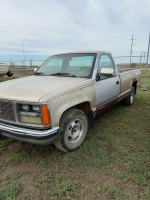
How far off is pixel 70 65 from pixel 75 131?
169 cm

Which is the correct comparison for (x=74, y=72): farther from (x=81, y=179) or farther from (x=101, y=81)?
(x=81, y=179)

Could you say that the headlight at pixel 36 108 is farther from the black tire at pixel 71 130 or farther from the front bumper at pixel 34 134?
the black tire at pixel 71 130

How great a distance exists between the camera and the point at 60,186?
2143 millimetres

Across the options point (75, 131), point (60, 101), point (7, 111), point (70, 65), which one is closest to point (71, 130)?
point (75, 131)

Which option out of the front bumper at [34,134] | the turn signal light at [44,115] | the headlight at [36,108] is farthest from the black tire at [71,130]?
the headlight at [36,108]

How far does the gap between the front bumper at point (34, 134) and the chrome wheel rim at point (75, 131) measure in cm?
51

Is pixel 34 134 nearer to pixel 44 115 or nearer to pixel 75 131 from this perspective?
pixel 44 115

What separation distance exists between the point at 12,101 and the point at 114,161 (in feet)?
6.51

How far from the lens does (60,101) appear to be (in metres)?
2.35

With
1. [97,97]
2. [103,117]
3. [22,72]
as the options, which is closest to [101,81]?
[97,97]

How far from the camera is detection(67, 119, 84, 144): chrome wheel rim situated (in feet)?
9.17

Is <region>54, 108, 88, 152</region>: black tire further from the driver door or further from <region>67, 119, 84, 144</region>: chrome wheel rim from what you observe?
the driver door

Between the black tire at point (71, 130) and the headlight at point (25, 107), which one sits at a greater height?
the headlight at point (25, 107)

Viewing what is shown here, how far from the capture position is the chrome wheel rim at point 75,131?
279 centimetres
